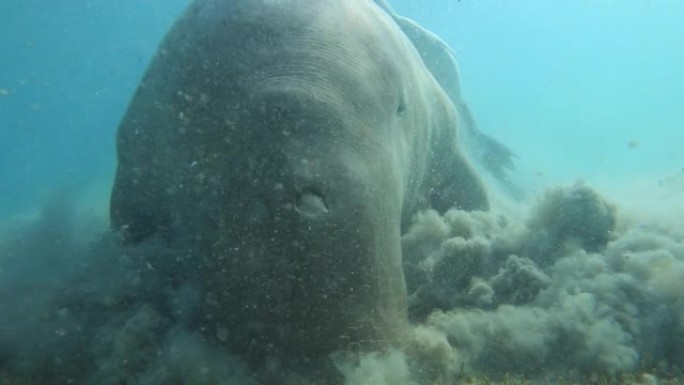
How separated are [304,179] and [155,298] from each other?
2.25 meters

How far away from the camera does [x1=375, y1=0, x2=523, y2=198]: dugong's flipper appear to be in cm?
1555

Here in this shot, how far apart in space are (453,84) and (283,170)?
46.5 ft

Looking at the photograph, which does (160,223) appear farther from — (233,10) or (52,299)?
(233,10)

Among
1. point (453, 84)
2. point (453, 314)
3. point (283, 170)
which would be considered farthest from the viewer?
point (453, 84)

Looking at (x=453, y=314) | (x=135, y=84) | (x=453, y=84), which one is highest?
(x=453, y=314)

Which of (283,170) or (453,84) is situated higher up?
(283,170)

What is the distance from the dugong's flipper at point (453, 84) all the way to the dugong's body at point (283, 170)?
1025cm

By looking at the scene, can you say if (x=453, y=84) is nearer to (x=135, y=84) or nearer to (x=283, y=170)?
(x=283, y=170)

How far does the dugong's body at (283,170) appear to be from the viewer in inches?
136

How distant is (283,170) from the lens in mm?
3418

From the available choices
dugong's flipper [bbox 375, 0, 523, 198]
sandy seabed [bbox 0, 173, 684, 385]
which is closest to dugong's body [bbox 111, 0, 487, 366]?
sandy seabed [bbox 0, 173, 684, 385]

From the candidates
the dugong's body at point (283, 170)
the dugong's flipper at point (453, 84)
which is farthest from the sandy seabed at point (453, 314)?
the dugong's flipper at point (453, 84)

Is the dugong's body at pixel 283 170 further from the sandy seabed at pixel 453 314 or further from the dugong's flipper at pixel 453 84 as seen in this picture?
the dugong's flipper at pixel 453 84

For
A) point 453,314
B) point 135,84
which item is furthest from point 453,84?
point 135,84
